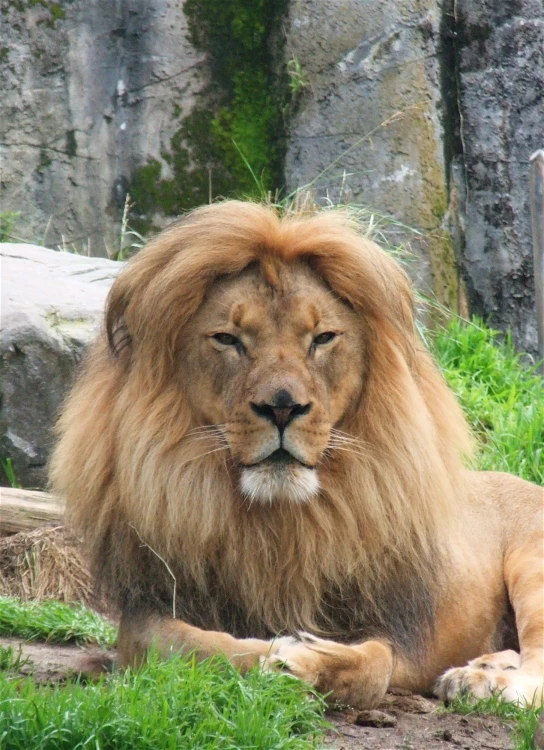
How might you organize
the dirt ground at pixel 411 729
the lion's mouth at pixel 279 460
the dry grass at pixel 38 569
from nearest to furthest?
the dirt ground at pixel 411 729, the lion's mouth at pixel 279 460, the dry grass at pixel 38 569

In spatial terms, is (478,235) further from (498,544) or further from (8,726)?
(8,726)

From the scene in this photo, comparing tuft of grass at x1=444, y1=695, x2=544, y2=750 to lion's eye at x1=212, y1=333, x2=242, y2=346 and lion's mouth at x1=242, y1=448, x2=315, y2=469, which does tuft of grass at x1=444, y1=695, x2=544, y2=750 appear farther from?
lion's eye at x1=212, y1=333, x2=242, y2=346

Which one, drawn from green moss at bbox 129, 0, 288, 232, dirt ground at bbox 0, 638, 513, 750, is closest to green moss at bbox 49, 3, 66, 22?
green moss at bbox 129, 0, 288, 232

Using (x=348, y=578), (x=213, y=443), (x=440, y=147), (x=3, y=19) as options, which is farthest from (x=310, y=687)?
(x=3, y=19)

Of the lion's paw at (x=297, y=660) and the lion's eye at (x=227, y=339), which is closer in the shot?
the lion's paw at (x=297, y=660)

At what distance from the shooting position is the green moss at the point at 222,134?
759 centimetres

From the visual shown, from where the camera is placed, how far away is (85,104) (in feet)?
25.0

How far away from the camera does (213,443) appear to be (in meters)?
3.17

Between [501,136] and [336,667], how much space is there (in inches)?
201

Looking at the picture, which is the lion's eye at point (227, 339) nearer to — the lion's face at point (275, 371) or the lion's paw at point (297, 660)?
the lion's face at point (275, 371)

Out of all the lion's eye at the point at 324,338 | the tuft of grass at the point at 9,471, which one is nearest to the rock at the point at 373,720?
the lion's eye at the point at 324,338

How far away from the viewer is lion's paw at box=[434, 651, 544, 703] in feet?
10.5

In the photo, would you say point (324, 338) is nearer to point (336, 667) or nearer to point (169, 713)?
point (336, 667)

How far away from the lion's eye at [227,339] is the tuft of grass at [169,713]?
2.83 feet
